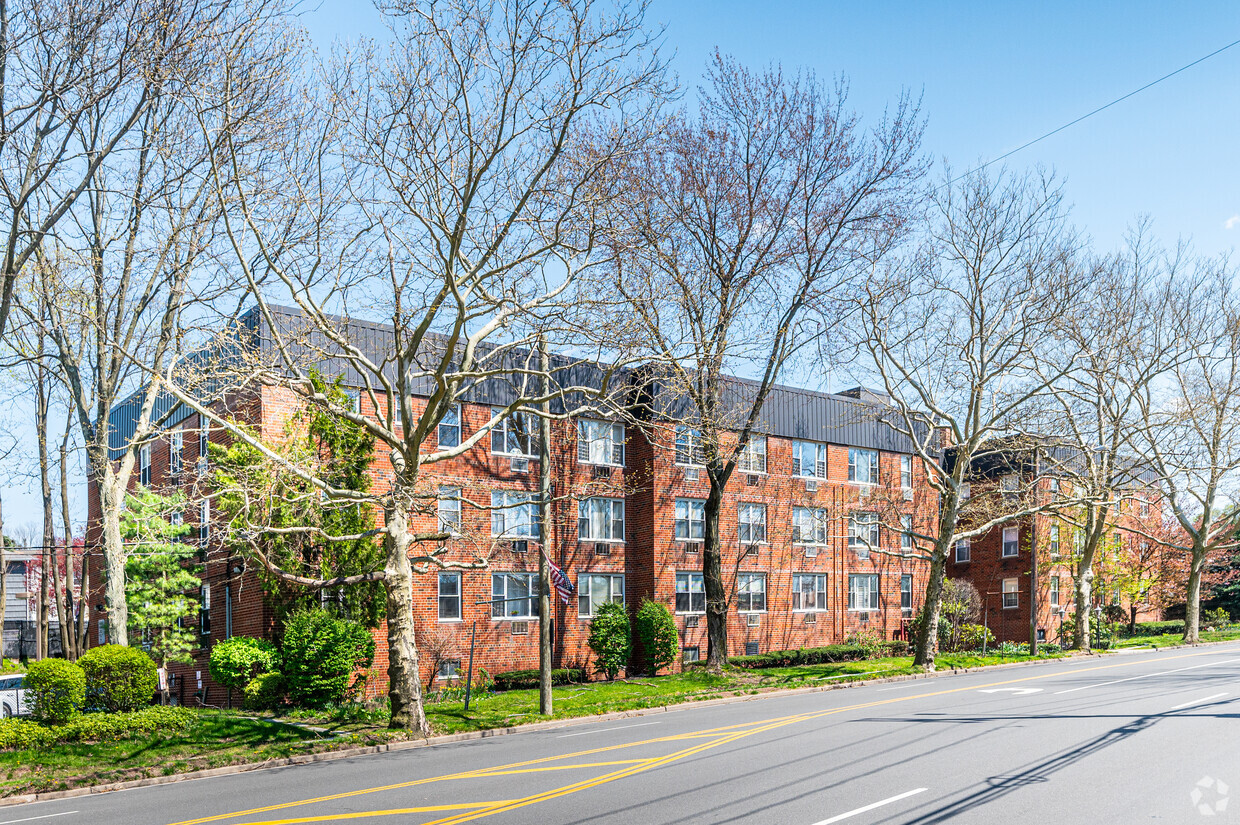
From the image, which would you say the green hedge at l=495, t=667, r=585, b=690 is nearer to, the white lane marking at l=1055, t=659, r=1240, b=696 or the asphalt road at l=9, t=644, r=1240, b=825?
the asphalt road at l=9, t=644, r=1240, b=825

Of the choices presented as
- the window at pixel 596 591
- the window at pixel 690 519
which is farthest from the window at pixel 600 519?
the window at pixel 690 519

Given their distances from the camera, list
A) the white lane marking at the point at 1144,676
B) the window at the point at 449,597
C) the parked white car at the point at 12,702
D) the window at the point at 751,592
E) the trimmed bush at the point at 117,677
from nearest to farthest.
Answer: the trimmed bush at the point at 117,677 < the white lane marking at the point at 1144,676 < the parked white car at the point at 12,702 < the window at the point at 449,597 < the window at the point at 751,592

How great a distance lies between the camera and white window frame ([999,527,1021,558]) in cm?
5156

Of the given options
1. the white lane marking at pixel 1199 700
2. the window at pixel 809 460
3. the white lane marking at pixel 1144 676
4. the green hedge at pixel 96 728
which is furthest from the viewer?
the window at pixel 809 460

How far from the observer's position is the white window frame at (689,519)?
35375mm

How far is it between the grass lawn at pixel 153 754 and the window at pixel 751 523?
21315mm

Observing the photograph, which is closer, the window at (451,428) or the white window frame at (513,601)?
the window at (451,428)

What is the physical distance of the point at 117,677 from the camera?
65.3 ft

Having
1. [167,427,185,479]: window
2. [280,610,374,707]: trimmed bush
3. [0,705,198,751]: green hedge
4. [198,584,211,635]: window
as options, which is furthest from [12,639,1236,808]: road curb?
[167,427,185,479]: window

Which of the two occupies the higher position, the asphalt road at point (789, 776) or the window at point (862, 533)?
the window at point (862, 533)

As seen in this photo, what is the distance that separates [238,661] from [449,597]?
7008mm

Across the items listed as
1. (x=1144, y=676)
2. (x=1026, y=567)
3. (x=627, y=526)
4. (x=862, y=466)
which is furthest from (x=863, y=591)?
(x=1144, y=676)

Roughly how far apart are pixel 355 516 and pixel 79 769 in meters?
9.96

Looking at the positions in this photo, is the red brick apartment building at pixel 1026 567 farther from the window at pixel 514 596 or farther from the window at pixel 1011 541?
the window at pixel 514 596
